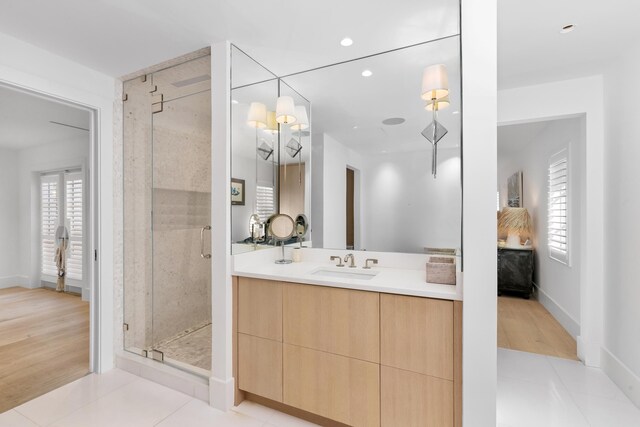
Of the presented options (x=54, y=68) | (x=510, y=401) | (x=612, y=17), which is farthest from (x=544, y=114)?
(x=54, y=68)

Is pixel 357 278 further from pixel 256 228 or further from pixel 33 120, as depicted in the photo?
pixel 33 120

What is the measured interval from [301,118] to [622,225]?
8.60 ft

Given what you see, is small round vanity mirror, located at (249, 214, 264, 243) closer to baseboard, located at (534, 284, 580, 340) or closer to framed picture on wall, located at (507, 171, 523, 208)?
baseboard, located at (534, 284, 580, 340)

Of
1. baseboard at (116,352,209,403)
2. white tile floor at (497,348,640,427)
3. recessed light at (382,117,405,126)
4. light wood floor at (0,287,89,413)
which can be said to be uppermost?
recessed light at (382,117,405,126)

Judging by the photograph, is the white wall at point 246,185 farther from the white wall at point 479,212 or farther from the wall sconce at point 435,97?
the white wall at point 479,212

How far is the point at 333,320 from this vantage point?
1.79 m

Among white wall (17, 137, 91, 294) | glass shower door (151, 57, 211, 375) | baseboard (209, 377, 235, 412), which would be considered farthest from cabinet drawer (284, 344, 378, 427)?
white wall (17, 137, 91, 294)

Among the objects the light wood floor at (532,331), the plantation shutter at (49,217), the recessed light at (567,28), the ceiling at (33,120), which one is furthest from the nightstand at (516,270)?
the plantation shutter at (49,217)

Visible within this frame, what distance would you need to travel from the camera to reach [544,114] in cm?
275

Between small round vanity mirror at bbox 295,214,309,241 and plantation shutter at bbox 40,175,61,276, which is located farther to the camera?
plantation shutter at bbox 40,175,61,276

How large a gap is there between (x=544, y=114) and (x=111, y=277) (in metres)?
4.11

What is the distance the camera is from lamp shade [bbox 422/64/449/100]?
1938 mm

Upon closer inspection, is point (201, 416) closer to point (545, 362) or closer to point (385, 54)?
point (385, 54)

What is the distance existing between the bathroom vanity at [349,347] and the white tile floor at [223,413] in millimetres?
272
